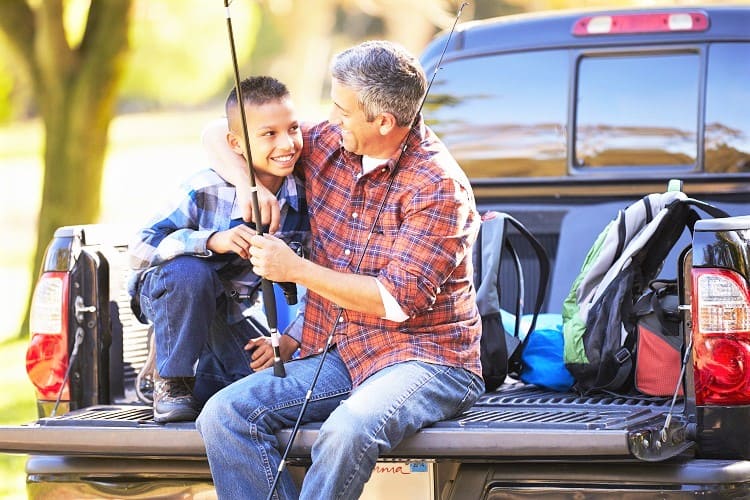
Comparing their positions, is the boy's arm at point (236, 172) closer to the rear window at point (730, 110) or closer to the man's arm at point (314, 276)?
the man's arm at point (314, 276)

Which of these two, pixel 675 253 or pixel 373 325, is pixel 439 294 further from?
pixel 675 253

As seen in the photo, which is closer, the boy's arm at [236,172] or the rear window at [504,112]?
the boy's arm at [236,172]

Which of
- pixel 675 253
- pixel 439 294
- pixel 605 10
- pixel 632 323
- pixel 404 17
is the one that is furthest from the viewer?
pixel 404 17

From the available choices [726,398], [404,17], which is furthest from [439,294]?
[404,17]

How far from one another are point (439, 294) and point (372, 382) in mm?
339

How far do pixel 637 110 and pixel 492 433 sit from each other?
2.35 meters

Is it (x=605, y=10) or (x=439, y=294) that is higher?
(x=605, y=10)

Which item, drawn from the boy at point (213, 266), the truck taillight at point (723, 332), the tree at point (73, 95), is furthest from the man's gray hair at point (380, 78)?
the tree at point (73, 95)

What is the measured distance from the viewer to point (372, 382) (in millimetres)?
3648

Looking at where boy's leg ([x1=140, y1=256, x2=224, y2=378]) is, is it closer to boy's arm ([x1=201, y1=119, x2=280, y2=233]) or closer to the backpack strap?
boy's arm ([x1=201, y1=119, x2=280, y2=233])

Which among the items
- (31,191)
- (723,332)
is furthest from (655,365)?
(31,191)

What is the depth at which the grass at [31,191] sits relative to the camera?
8.96 metres

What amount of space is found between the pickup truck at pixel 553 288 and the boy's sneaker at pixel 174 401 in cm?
7

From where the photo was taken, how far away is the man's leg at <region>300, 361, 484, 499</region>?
345 centimetres
